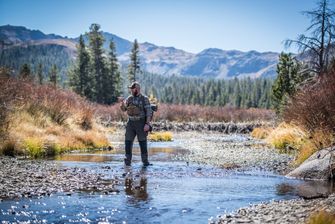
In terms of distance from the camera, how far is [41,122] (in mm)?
18984

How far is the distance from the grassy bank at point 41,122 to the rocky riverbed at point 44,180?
2.94m

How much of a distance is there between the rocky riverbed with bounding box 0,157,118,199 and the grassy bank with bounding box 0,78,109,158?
294cm

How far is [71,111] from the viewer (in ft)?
72.9

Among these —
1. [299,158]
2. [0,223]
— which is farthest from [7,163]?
[299,158]

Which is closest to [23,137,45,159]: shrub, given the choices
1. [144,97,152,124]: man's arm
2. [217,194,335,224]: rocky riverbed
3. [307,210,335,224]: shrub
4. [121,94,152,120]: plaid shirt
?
[121,94,152,120]: plaid shirt

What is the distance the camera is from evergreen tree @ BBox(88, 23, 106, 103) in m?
70.1

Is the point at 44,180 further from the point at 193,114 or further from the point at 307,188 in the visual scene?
the point at 193,114

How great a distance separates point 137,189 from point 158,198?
0.98 m

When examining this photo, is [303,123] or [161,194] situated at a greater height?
[303,123]

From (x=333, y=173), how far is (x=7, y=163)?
8.76m

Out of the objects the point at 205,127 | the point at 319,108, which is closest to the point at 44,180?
the point at 319,108

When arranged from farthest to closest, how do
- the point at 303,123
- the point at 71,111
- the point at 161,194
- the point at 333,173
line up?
the point at 71,111, the point at 303,123, the point at 333,173, the point at 161,194

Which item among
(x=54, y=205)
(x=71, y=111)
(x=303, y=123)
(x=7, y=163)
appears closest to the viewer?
(x=54, y=205)

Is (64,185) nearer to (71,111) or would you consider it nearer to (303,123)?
(303,123)
